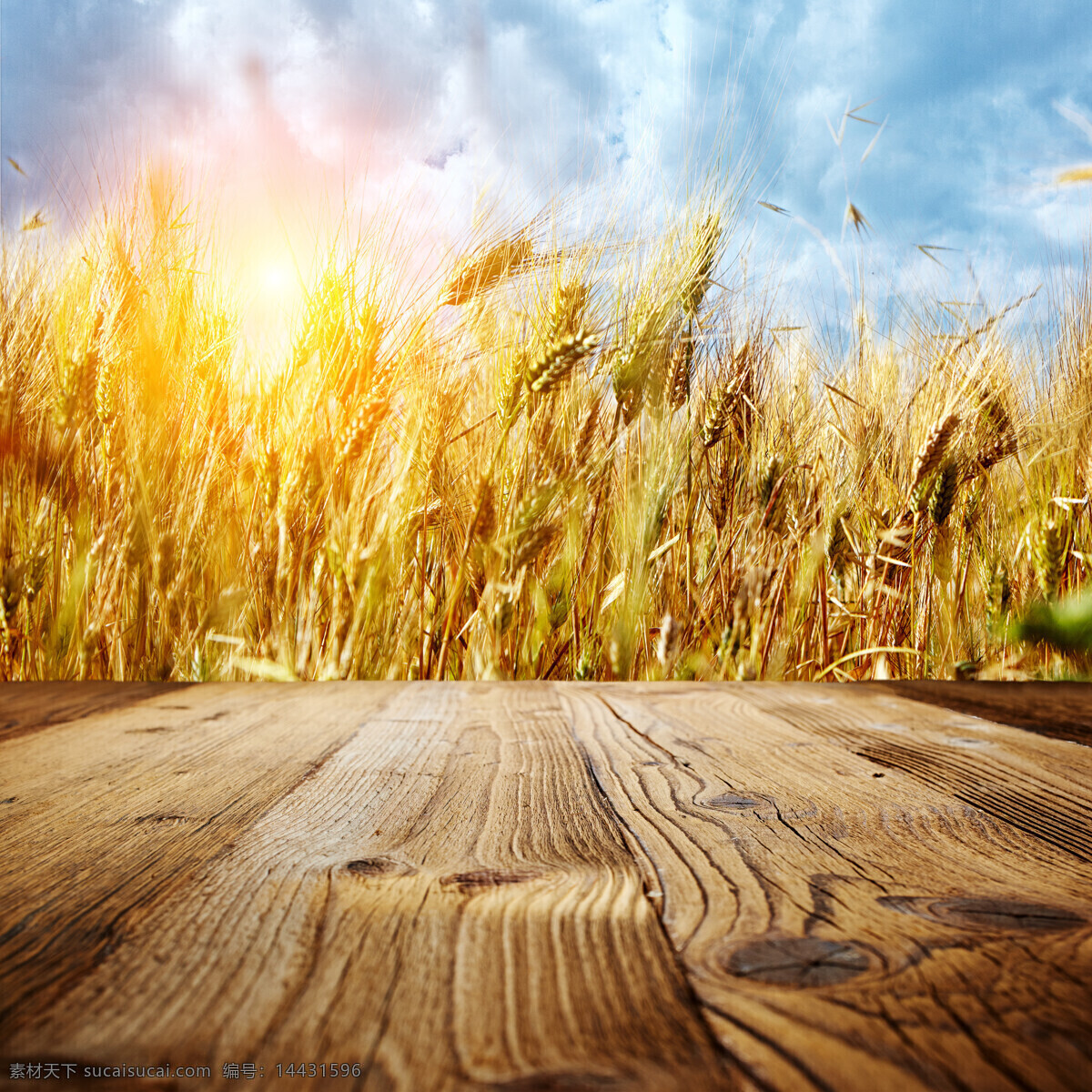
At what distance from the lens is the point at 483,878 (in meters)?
0.36

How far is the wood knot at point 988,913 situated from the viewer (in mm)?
315

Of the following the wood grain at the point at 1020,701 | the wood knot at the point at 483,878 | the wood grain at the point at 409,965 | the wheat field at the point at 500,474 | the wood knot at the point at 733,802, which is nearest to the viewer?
the wood grain at the point at 409,965

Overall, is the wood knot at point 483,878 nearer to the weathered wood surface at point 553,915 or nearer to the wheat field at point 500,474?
the weathered wood surface at point 553,915

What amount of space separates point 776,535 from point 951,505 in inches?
14.3

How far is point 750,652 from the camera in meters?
1.39

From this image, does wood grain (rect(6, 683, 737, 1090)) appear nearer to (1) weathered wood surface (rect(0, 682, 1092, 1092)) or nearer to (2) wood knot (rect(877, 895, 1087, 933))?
(1) weathered wood surface (rect(0, 682, 1092, 1092))

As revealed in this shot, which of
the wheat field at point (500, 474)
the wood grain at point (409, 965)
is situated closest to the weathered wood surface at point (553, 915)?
the wood grain at point (409, 965)

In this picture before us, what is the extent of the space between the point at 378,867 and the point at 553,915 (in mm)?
108

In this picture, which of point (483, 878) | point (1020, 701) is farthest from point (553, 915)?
point (1020, 701)

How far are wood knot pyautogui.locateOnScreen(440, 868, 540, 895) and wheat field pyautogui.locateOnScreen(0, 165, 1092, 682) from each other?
35.4 inches

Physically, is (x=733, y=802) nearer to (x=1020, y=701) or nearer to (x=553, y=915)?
(x=553, y=915)

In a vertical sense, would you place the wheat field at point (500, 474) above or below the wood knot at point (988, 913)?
above

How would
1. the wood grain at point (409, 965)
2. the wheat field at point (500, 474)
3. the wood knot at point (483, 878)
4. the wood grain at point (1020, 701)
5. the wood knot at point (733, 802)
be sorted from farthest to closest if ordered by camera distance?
the wheat field at point (500, 474), the wood grain at point (1020, 701), the wood knot at point (733, 802), the wood knot at point (483, 878), the wood grain at point (409, 965)

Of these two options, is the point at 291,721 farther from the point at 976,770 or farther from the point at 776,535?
the point at 776,535
